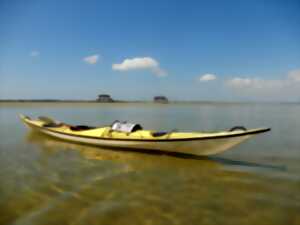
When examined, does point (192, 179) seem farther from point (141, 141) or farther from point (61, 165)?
point (61, 165)

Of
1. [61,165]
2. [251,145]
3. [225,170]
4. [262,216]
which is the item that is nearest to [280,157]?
[251,145]

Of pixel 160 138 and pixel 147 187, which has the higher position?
pixel 160 138

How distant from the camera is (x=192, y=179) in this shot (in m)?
7.75

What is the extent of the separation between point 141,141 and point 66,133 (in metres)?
5.42

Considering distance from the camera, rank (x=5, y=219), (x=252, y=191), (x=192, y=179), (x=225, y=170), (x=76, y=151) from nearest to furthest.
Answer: (x=5, y=219), (x=252, y=191), (x=192, y=179), (x=225, y=170), (x=76, y=151)

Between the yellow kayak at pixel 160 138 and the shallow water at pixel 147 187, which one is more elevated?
the yellow kayak at pixel 160 138

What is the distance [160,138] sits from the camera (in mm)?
10570

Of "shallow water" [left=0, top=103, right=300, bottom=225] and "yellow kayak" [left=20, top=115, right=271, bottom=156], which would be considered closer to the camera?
"shallow water" [left=0, top=103, right=300, bottom=225]

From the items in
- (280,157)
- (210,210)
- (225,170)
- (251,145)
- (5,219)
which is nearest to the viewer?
(5,219)

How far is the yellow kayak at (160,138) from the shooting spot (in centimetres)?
941

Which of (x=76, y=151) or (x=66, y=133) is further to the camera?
(x=66, y=133)

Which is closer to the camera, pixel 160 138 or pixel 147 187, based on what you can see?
pixel 147 187

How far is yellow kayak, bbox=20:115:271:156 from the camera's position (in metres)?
9.41

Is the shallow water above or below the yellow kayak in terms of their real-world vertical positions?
below
